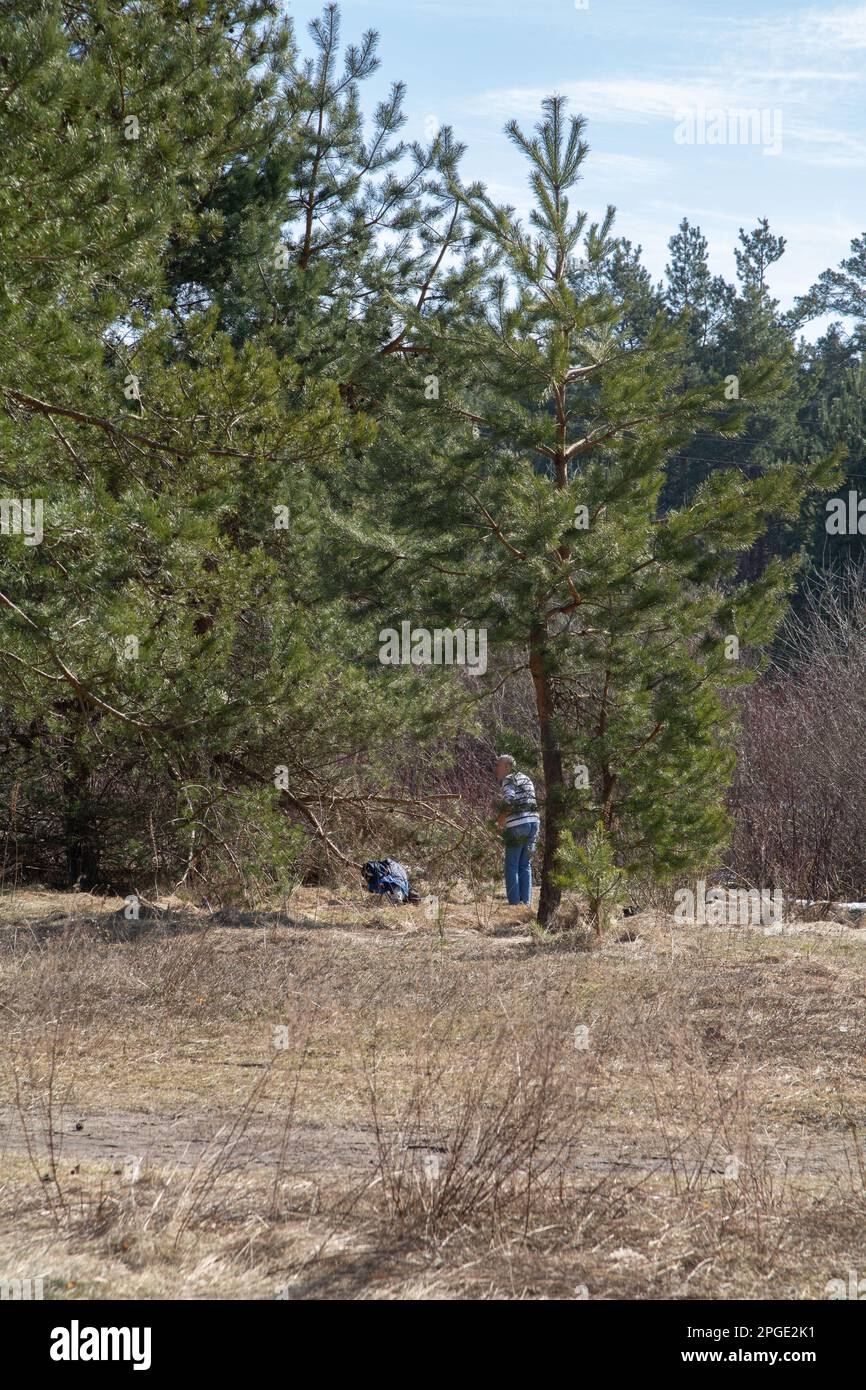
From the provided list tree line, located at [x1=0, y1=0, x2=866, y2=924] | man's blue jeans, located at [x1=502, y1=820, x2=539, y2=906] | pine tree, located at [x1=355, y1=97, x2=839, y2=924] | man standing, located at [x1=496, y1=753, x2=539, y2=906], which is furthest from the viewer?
man's blue jeans, located at [x1=502, y1=820, x2=539, y2=906]

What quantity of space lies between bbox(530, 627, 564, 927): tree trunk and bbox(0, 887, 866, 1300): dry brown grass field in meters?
0.86

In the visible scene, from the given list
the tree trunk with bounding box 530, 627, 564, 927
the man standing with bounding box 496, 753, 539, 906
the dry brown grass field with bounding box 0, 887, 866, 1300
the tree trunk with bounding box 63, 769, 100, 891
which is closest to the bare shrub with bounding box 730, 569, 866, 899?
the man standing with bounding box 496, 753, 539, 906

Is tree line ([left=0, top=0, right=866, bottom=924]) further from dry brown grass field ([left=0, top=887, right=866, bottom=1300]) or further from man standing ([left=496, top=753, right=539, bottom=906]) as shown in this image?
dry brown grass field ([left=0, top=887, right=866, bottom=1300])

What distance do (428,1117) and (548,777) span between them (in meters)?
6.07

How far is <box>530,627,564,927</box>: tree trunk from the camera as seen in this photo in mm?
11625

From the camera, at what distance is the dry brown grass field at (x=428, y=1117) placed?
13.7 feet

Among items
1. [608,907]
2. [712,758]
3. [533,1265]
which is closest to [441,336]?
[712,758]

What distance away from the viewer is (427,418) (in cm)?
1195

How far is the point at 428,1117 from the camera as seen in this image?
604cm

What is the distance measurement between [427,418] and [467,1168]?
8.42m

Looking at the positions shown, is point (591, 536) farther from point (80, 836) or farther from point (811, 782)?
point (811, 782)

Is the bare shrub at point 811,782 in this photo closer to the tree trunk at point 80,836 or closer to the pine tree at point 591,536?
the pine tree at point 591,536

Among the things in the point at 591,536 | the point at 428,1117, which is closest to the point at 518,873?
the point at 591,536

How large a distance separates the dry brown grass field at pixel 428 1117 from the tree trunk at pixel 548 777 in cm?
86
